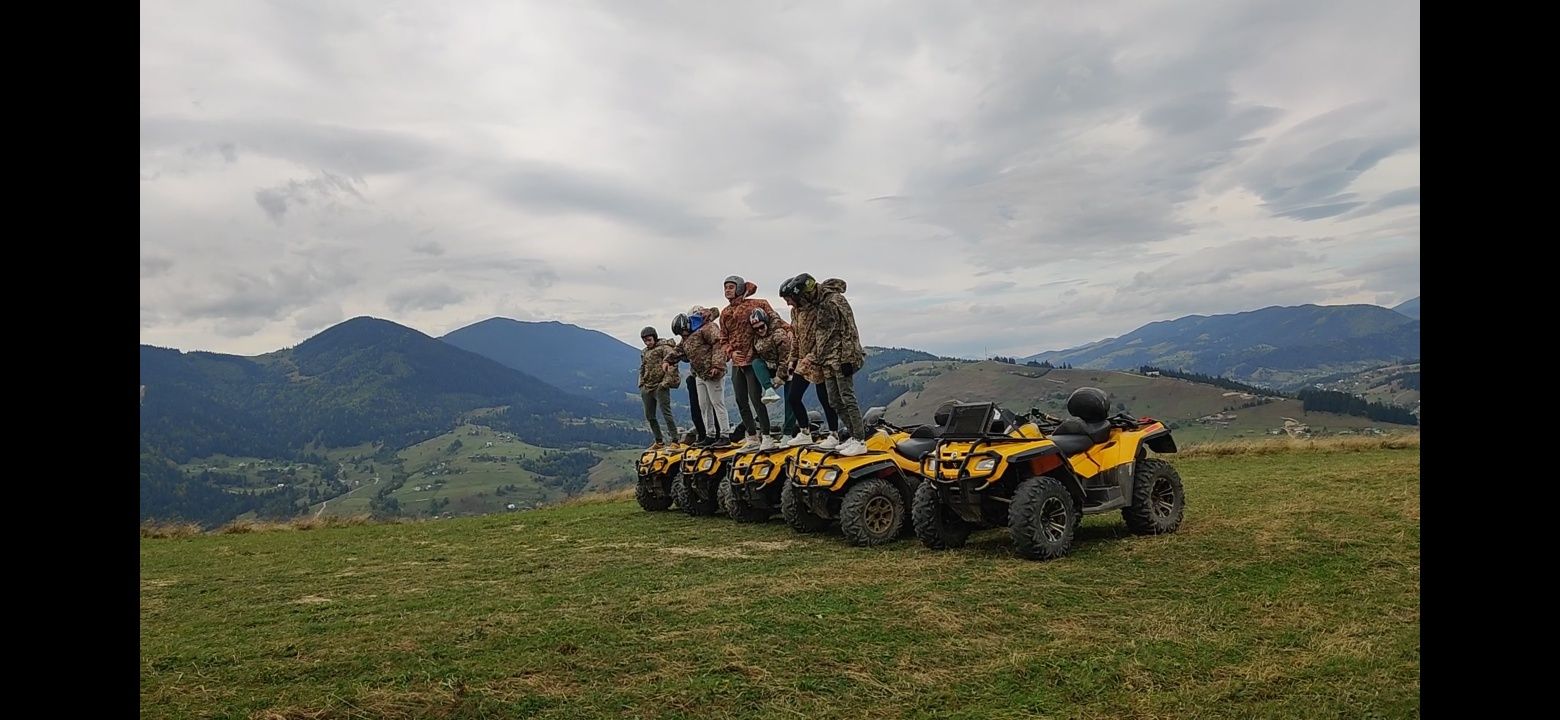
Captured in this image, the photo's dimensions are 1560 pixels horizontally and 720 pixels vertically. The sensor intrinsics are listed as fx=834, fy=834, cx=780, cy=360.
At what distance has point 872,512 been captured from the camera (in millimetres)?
8594

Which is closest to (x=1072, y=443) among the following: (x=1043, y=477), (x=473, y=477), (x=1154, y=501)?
(x=1043, y=477)

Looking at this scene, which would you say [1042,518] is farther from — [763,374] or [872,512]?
[763,374]

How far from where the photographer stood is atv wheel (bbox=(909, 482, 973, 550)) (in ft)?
26.0

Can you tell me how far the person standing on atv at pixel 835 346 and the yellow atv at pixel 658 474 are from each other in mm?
3740

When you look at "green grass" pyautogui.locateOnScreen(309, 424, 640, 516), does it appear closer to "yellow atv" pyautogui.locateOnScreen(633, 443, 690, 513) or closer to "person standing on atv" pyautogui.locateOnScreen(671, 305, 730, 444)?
"yellow atv" pyautogui.locateOnScreen(633, 443, 690, 513)

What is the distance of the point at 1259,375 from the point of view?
589ft

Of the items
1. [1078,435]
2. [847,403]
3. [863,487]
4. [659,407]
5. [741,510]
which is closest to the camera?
[1078,435]

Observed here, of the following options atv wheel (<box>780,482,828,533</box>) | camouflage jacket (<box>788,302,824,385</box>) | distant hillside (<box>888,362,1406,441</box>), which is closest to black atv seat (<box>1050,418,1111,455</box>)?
camouflage jacket (<box>788,302,824,385</box>)

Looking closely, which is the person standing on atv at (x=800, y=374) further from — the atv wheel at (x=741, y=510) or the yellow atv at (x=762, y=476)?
the atv wheel at (x=741, y=510)

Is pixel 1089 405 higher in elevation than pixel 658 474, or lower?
higher

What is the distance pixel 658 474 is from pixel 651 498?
0.62m

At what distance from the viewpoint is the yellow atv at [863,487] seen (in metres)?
8.47
